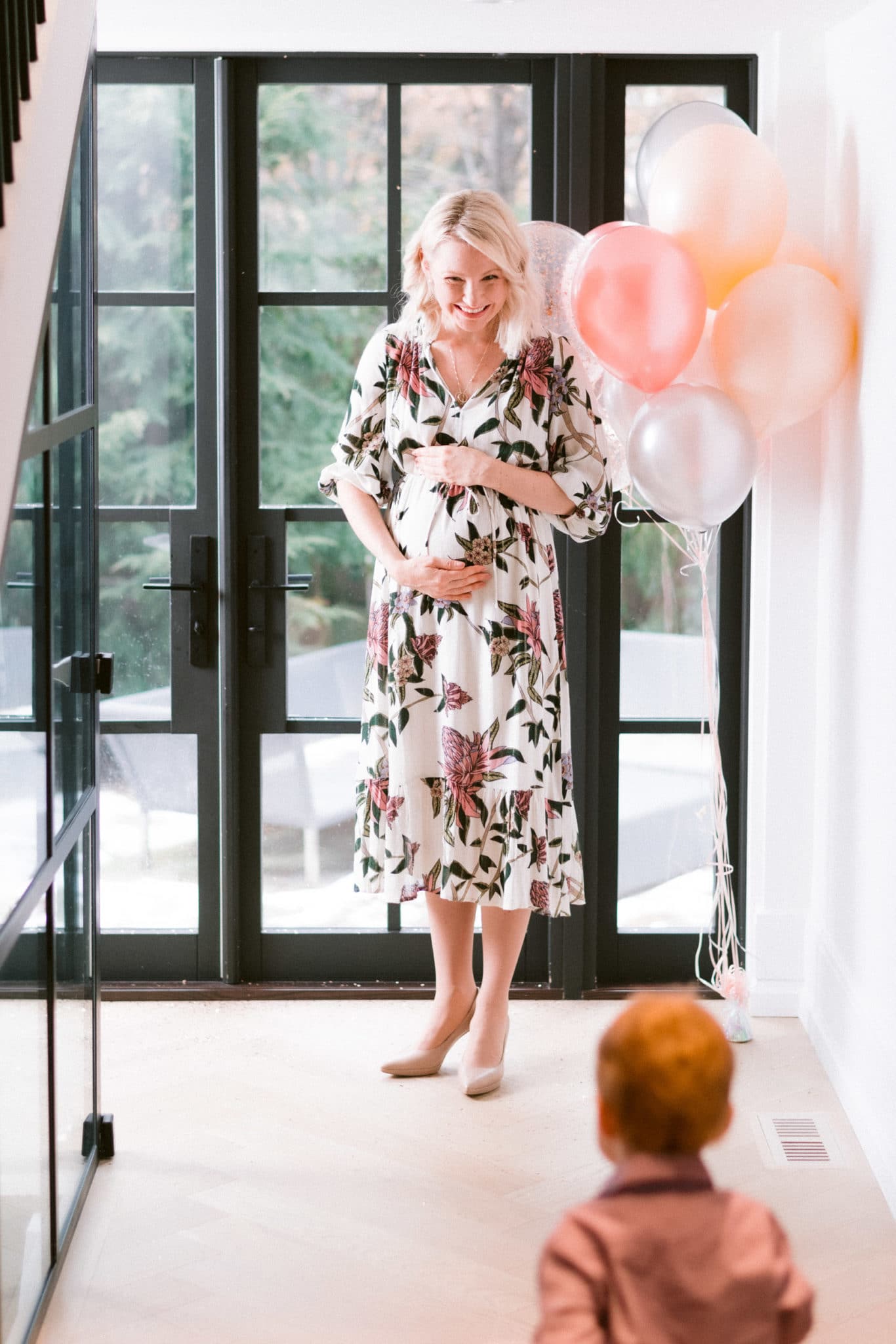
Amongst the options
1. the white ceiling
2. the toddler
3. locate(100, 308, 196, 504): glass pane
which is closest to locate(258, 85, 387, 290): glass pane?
the white ceiling

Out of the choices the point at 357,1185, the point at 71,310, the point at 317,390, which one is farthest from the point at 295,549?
the point at 357,1185

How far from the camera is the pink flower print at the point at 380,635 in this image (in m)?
2.89

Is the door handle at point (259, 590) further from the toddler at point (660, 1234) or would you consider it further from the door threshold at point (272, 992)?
the toddler at point (660, 1234)

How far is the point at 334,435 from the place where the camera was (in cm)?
329

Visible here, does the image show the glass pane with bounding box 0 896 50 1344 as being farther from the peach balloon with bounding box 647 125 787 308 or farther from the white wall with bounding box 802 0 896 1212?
the peach balloon with bounding box 647 125 787 308

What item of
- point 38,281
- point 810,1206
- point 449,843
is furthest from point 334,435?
point 810,1206

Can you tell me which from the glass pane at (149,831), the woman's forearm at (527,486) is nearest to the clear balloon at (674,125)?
the woman's forearm at (527,486)

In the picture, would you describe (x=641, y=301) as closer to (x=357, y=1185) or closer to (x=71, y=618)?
(x=71, y=618)

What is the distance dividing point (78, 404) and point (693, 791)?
167 cm

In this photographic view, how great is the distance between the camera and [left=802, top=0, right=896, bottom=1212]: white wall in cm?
259

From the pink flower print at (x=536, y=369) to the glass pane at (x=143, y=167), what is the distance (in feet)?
2.83

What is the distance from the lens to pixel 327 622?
11.0 ft

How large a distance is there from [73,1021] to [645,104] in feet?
7.10

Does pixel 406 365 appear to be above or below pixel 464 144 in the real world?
below
